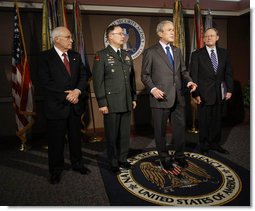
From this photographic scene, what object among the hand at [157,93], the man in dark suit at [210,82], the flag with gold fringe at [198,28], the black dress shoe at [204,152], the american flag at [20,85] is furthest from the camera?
the flag with gold fringe at [198,28]

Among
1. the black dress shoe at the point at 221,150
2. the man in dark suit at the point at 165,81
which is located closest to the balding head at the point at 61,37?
the man in dark suit at the point at 165,81

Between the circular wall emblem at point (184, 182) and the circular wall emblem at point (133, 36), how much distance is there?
207cm

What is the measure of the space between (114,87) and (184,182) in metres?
1.15

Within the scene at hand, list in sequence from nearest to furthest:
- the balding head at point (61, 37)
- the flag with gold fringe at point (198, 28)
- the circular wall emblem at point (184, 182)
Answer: the circular wall emblem at point (184, 182)
the balding head at point (61, 37)
the flag with gold fringe at point (198, 28)

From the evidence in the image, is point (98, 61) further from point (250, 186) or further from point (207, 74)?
point (250, 186)

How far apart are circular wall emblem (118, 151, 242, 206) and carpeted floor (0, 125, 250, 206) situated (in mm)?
286

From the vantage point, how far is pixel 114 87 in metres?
2.53

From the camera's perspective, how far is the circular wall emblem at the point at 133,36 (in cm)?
424

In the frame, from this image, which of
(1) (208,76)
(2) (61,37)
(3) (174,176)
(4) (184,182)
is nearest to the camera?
(2) (61,37)

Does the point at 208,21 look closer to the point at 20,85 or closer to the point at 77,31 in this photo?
the point at 77,31

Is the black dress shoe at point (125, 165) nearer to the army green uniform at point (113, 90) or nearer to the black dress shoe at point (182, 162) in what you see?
the army green uniform at point (113, 90)

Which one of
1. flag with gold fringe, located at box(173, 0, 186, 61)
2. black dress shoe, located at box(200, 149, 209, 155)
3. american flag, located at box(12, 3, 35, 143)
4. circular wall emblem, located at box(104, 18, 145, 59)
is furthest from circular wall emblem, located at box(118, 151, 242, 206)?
circular wall emblem, located at box(104, 18, 145, 59)

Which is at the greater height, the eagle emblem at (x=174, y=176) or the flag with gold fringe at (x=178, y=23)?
the flag with gold fringe at (x=178, y=23)

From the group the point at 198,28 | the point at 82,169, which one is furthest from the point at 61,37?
the point at 198,28
